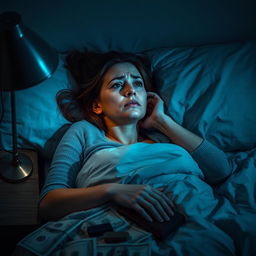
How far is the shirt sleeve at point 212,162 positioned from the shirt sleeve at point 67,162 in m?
0.46

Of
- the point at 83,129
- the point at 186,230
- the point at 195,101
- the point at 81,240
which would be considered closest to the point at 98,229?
the point at 81,240

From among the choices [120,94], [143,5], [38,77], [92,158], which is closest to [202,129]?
[120,94]

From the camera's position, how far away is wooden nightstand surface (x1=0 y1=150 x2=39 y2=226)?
148 cm

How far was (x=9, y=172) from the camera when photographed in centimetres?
161

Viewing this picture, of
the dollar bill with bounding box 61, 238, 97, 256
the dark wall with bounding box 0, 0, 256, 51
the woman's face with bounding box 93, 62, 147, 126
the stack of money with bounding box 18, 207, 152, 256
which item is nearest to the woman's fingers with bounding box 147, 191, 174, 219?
the stack of money with bounding box 18, 207, 152, 256

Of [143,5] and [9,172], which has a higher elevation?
[143,5]

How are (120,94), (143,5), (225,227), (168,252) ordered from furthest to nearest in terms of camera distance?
(143,5)
(120,94)
(225,227)
(168,252)

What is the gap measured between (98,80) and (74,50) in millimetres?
274

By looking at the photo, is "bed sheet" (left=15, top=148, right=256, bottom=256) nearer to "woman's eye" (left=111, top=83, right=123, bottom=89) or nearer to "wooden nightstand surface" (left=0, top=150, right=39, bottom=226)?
"wooden nightstand surface" (left=0, top=150, right=39, bottom=226)

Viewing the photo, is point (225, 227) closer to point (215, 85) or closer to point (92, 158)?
point (92, 158)

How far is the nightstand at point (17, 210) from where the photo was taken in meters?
1.48

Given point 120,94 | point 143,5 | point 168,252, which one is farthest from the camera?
point 143,5

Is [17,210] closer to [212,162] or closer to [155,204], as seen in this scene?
[155,204]

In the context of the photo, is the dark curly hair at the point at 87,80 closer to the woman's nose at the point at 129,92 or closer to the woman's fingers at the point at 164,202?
the woman's nose at the point at 129,92
